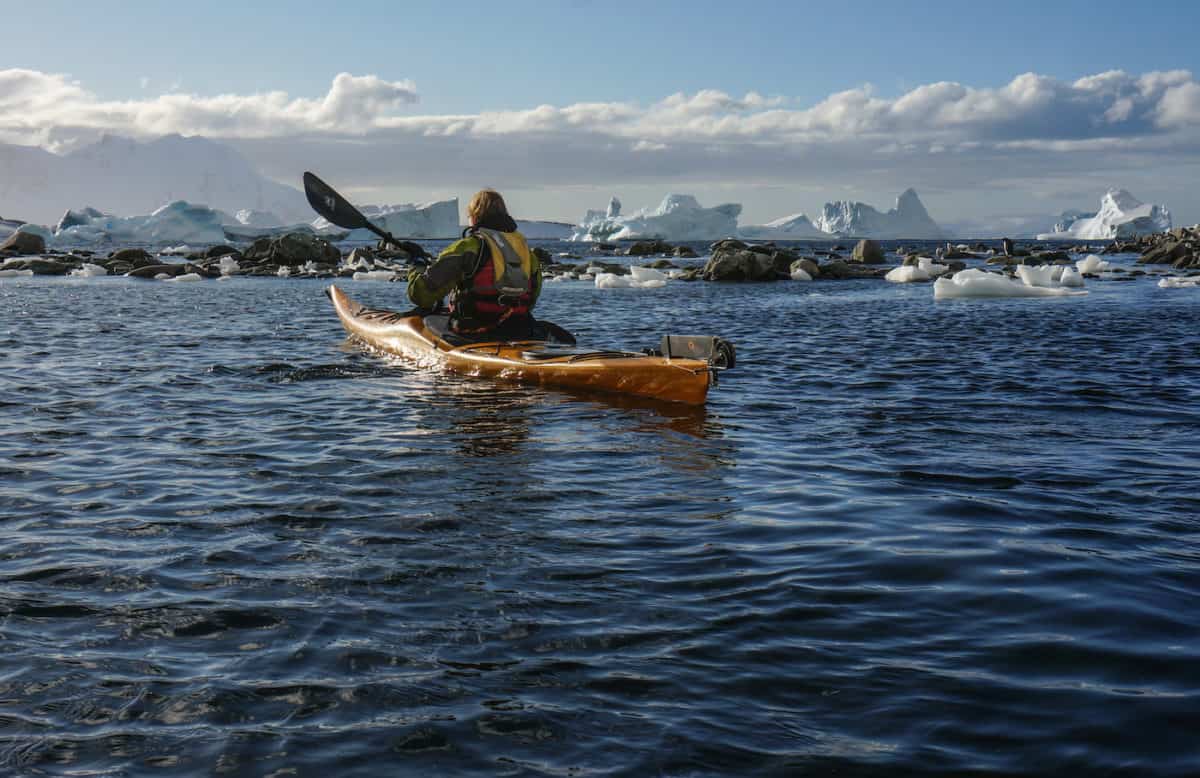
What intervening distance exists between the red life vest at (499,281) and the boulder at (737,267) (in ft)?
72.3

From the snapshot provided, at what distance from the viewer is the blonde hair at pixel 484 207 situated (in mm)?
9297

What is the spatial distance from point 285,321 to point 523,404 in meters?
10.3

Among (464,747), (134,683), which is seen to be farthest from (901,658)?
(134,683)

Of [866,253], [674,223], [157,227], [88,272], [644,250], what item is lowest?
[88,272]

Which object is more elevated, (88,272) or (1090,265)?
(1090,265)

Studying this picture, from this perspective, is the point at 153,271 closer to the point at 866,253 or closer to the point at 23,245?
the point at 23,245

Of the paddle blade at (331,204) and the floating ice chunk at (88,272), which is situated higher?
the paddle blade at (331,204)

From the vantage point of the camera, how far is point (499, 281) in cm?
968

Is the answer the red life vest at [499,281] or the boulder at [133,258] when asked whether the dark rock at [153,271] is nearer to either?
the boulder at [133,258]

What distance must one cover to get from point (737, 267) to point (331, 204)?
20802mm

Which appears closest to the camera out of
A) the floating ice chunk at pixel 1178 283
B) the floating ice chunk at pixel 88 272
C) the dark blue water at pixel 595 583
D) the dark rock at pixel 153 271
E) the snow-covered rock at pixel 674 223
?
the dark blue water at pixel 595 583

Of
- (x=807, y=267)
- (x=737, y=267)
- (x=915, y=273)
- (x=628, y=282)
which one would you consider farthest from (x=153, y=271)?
(x=915, y=273)

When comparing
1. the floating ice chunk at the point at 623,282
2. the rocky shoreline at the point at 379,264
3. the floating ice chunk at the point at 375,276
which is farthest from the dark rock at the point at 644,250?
the floating ice chunk at the point at 623,282

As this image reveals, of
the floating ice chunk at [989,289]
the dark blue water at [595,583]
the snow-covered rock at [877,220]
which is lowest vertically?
the dark blue water at [595,583]
